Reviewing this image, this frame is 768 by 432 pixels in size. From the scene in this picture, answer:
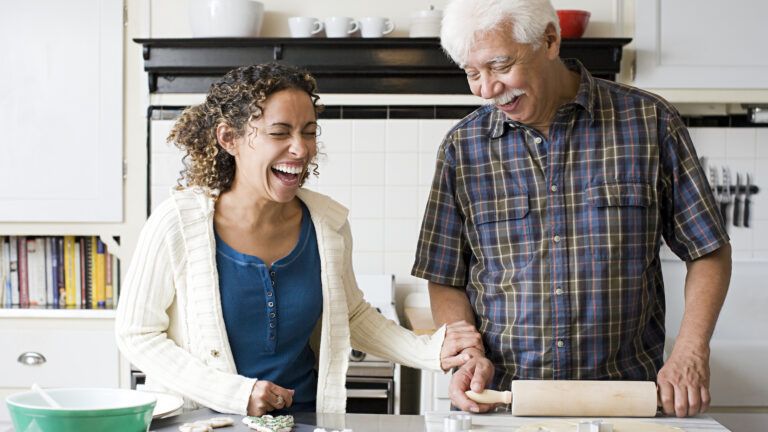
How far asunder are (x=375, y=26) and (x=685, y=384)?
6.89 ft

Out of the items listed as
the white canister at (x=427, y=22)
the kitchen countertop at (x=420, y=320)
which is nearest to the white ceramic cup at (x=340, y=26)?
the white canister at (x=427, y=22)

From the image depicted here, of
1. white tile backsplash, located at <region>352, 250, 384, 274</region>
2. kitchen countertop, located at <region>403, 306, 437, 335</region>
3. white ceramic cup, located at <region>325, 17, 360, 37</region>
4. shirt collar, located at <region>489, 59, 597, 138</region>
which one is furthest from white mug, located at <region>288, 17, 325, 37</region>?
shirt collar, located at <region>489, 59, 597, 138</region>

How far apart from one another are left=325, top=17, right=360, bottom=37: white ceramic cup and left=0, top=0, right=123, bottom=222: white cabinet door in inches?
31.0

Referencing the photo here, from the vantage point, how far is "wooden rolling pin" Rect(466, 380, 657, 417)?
1504mm

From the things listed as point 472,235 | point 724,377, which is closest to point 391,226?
point 724,377

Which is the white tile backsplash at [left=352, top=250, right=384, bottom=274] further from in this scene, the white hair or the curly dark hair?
the white hair

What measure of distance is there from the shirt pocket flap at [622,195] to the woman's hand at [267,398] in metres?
0.68

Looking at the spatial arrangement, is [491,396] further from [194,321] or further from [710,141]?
[710,141]

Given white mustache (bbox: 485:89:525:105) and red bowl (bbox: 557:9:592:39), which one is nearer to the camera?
white mustache (bbox: 485:89:525:105)

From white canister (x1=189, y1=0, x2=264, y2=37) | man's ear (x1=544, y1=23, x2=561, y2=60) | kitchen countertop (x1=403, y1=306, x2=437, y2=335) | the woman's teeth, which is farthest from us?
white canister (x1=189, y1=0, x2=264, y2=37)

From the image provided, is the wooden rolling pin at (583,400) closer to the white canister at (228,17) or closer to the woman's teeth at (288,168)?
the woman's teeth at (288,168)

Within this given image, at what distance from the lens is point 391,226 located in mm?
3498

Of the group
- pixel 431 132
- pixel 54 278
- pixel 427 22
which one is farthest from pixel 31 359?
pixel 427 22

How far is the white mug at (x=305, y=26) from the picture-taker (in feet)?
10.9
